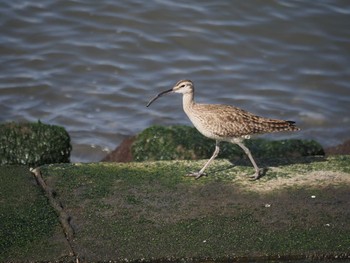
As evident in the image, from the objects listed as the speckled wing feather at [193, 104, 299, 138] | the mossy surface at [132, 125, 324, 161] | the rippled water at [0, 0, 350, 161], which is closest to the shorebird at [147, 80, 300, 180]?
the speckled wing feather at [193, 104, 299, 138]

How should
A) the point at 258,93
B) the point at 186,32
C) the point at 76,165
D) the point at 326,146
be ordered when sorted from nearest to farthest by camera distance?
the point at 76,165 → the point at 326,146 → the point at 258,93 → the point at 186,32

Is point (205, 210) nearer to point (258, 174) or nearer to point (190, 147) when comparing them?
point (258, 174)

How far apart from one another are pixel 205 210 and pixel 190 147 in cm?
213

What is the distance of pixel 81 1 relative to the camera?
16.6 metres

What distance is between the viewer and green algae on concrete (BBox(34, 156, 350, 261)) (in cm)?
645

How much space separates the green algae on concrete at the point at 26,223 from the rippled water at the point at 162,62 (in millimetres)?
4615

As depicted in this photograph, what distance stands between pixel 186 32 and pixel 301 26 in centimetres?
249

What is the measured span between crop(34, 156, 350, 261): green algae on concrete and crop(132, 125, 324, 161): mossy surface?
76cm

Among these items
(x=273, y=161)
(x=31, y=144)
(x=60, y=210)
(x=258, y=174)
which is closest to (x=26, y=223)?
(x=60, y=210)

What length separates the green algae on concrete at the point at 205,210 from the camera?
6453mm

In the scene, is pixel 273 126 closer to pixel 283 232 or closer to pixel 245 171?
pixel 245 171

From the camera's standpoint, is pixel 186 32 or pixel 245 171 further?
pixel 186 32

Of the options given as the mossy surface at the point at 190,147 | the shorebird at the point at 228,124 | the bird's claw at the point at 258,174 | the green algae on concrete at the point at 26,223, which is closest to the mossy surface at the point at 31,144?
the mossy surface at the point at 190,147

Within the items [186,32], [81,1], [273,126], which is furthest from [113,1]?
[273,126]
